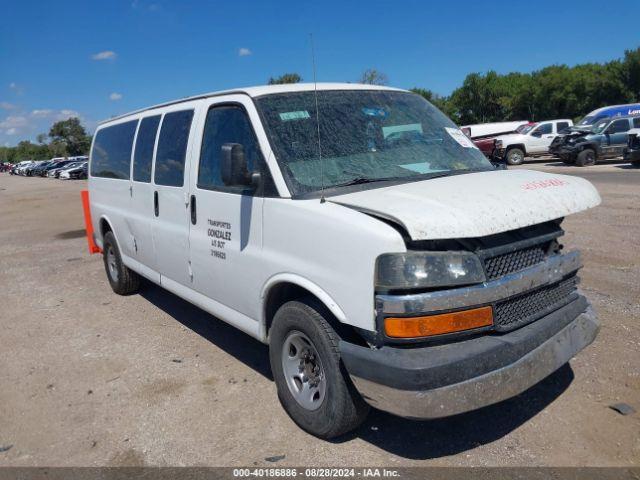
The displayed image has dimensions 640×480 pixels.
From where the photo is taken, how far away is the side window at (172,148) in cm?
453

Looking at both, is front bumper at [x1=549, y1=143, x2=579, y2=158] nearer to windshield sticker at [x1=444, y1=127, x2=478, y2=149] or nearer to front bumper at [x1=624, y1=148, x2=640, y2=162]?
front bumper at [x1=624, y1=148, x2=640, y2=162]

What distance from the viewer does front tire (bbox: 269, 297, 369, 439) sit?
9.88 ft

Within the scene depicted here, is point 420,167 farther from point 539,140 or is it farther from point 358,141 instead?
point 539,140

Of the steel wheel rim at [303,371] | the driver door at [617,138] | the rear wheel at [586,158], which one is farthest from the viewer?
the rear wheel at [586,158]

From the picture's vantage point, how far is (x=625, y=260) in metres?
6.71

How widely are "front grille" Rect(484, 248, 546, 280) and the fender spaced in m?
0.82

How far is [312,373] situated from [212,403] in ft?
3.21

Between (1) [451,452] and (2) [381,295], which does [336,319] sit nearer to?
(2) [381,295]

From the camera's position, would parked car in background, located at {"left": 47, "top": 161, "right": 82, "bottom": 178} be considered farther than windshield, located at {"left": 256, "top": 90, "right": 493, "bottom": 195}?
Yes


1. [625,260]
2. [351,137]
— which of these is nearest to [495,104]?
[625,260]

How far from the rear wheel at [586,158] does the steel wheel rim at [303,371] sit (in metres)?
21.2

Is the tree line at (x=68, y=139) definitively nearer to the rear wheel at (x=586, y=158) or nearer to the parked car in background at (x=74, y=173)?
the parked car in background at (x=74, y=173)

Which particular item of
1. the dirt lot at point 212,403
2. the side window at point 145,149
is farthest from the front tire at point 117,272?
the side window at point 145,149

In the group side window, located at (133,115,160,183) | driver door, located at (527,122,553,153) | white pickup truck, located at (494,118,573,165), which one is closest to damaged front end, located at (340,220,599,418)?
side window, located at (133,115,160,183)
